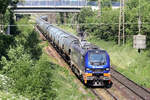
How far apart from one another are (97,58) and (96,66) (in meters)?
0.64

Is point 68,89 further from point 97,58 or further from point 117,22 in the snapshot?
point 117,22

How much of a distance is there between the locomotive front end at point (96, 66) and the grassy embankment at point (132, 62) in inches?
201

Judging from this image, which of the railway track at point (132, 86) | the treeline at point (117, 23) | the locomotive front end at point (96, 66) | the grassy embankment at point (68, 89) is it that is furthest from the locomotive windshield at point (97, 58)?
the treeline at point (117, 23)

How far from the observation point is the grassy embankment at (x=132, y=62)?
2880 centimetres

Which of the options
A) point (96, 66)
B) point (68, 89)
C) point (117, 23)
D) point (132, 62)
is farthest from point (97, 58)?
point (117, 23)

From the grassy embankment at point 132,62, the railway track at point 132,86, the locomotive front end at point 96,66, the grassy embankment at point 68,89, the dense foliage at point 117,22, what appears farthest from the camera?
the dense foliage at point 117,22

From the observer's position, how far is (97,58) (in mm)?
22469

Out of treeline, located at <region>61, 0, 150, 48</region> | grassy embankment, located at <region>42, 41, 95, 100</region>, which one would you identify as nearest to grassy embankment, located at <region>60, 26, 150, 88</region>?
treeline, located at <region>61, 0, 150, 48</region>

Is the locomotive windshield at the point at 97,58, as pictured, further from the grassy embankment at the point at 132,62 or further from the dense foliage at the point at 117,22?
the dense foliage at the point at 117,22

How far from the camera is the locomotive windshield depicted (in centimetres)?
2231

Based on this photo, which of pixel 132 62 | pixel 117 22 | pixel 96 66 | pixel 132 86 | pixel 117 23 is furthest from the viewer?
pixel 117 22

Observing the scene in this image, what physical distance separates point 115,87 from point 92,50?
388 centimetres

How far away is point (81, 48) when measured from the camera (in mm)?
24047

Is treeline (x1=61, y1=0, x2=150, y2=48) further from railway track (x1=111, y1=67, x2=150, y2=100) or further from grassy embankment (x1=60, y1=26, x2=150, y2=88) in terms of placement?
railway track (x1=111, y1=67, x2=150, y2=100)
